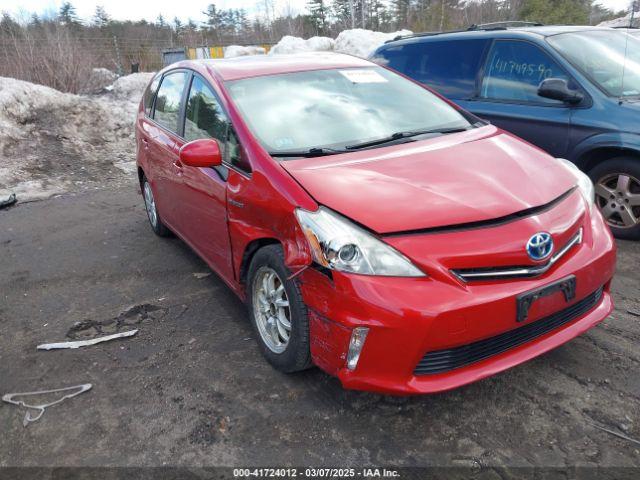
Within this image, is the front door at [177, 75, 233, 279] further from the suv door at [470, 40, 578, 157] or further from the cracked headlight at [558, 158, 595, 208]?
the suv door at [470, 40, 578, 157]

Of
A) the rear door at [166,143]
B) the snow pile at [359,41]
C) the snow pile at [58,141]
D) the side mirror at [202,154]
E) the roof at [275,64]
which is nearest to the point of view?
the side mirror at [202,154]

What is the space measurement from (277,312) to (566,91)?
3.08m

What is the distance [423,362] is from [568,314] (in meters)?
0.83

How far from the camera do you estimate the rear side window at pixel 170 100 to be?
4035 millimetres

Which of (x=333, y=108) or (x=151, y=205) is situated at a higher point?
(x=333, y=108)

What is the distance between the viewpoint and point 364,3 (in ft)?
122

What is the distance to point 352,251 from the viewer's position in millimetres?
2201

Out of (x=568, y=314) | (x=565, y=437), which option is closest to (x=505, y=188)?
(x=568, y=314)

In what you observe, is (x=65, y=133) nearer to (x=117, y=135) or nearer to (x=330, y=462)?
(x=117, y=135)

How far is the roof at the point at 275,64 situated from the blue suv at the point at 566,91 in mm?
1673

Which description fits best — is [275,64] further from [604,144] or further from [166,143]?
[604,144]

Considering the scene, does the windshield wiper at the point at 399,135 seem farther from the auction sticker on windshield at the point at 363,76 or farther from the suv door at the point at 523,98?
the suv door at the point at 523,98

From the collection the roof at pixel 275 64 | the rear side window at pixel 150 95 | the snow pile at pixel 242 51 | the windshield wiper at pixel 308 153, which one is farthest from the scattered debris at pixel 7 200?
the snow pile at pixel 242 51

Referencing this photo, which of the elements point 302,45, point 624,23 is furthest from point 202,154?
point 302,45
